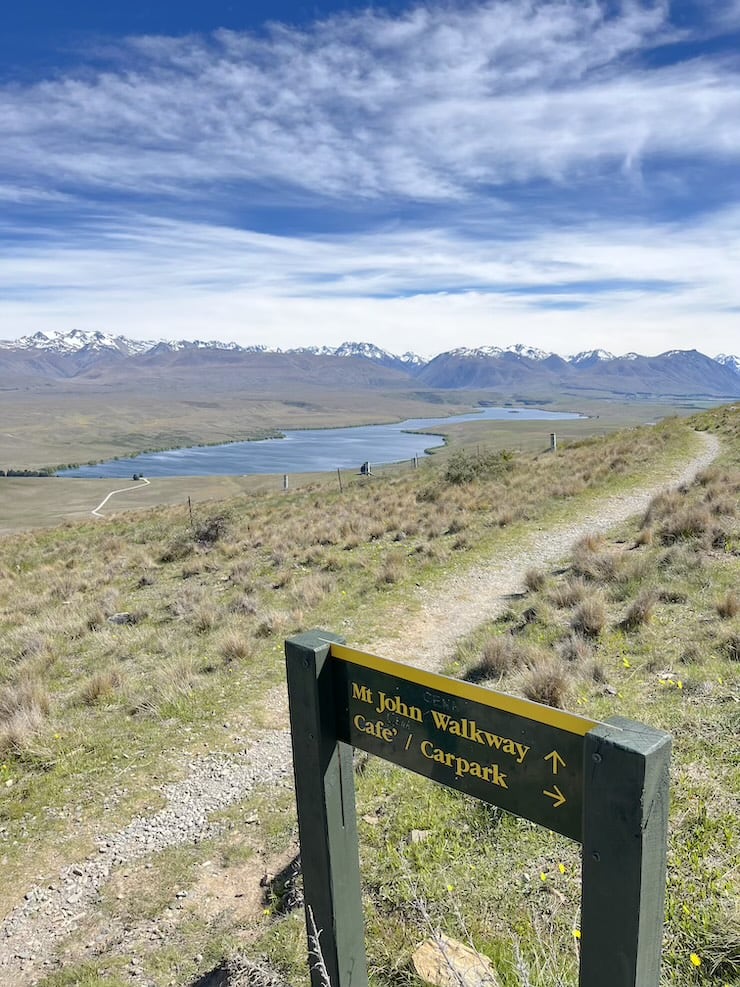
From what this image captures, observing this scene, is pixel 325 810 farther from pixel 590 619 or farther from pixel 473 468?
pixel 473 468

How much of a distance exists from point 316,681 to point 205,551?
14257 millimetres

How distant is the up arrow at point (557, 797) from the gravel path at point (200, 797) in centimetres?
419

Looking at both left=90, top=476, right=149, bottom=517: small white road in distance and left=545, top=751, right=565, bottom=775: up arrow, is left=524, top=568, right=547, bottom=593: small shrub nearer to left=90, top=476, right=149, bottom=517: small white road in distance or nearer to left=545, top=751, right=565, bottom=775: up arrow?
left=545, top=751, right=565, bottom=775: up arrow

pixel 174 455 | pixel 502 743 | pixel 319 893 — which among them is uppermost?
pixel 502 743

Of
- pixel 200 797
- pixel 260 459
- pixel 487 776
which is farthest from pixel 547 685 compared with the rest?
pixel 260 459

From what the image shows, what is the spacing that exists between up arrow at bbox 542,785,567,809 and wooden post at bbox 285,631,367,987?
1.03 metres

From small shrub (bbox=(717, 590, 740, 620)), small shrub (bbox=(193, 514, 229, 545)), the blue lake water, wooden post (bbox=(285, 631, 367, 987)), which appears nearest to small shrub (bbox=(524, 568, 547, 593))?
small shrub (bbox=(717, 590, 740, 620))

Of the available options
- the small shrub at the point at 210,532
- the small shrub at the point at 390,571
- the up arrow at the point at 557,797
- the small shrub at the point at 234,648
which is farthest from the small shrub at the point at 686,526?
the small shrub at the point at 210,532

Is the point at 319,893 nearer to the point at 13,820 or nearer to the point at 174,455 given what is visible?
the point at 13,820

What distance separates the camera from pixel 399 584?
39.1 ft

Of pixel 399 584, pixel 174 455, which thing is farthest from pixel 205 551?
pixel 174 455

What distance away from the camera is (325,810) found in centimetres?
283

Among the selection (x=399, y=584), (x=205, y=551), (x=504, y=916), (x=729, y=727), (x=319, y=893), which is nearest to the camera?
(x=319, y=893)

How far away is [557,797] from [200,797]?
503 cm
